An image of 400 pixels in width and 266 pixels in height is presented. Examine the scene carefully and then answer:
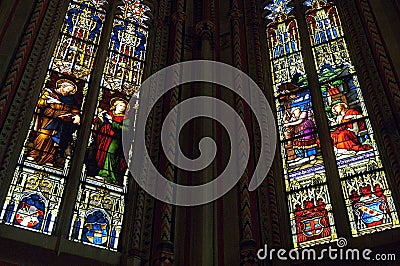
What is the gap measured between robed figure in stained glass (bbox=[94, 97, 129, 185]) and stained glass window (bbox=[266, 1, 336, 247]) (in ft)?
8.61

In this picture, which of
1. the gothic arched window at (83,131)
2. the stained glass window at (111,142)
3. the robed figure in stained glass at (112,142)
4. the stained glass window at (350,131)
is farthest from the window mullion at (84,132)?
the stained glass window at (350,131)

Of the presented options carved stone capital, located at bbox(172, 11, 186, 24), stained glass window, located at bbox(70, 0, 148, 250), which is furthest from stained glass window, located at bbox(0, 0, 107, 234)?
carved stone capital, located at bbox(172, 11, 186, 24)

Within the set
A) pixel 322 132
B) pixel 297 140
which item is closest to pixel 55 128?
pixel 297 140

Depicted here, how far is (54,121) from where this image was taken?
345 inches

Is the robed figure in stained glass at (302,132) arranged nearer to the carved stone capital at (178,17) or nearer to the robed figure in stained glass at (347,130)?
the robed figure in stained glass at (347,130)

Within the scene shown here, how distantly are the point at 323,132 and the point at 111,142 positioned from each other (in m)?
3.40

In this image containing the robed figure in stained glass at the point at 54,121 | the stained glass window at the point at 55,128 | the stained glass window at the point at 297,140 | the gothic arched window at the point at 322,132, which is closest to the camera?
the stained glass window at the point at 55,128

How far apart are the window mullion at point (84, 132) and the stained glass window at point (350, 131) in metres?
3.85

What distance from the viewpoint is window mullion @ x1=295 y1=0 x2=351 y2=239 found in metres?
7.87

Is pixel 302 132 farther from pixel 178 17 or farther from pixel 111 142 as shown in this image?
pixel 178 17

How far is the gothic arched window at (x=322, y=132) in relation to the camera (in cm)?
793

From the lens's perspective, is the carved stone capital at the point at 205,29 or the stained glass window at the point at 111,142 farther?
the carved stone capital at the point at 205,29

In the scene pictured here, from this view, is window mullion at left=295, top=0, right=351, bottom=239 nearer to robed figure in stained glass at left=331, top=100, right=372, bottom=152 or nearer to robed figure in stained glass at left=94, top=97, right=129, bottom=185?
robed figure in stained glass at left=331, top=100, right=372, bottom=152

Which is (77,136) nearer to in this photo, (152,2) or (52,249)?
(52,249)
